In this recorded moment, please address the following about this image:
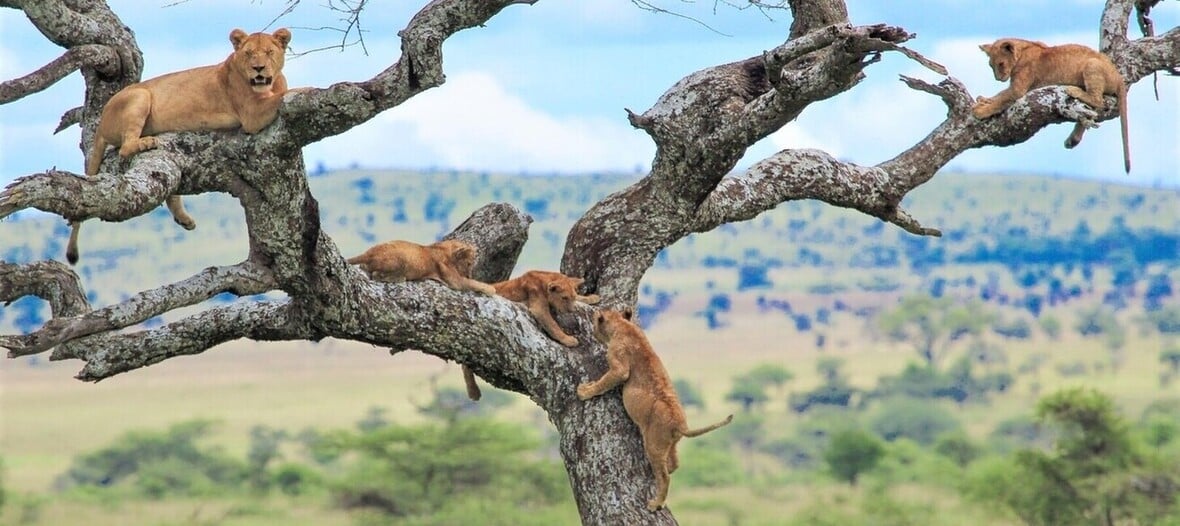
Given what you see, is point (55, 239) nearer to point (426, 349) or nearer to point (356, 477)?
point (356, 477)

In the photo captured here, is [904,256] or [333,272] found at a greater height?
[333,272]

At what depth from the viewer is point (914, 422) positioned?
7269 cm

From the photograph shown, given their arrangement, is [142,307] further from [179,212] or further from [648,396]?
[648,396]

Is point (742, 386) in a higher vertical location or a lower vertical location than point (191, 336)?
lower

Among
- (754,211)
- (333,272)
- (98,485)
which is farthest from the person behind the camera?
(98,485)

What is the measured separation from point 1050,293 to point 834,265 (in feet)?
41.3

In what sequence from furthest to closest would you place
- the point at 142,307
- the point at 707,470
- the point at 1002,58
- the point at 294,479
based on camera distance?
the point at 707,470 → the point at 294,479 → the point at 1002,58 → the point at 142,307

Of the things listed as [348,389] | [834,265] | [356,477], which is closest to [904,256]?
[834,265]

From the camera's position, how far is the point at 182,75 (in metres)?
8.09

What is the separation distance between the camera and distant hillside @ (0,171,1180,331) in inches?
3413

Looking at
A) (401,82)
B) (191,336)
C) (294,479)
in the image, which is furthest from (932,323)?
(401,82)

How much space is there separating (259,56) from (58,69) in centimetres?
159

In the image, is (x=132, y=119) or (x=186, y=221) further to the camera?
(x=186, y=221)

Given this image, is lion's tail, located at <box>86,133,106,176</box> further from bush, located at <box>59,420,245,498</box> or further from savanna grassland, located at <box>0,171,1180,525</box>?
bush, located at <box>59,420,245,498</box>
